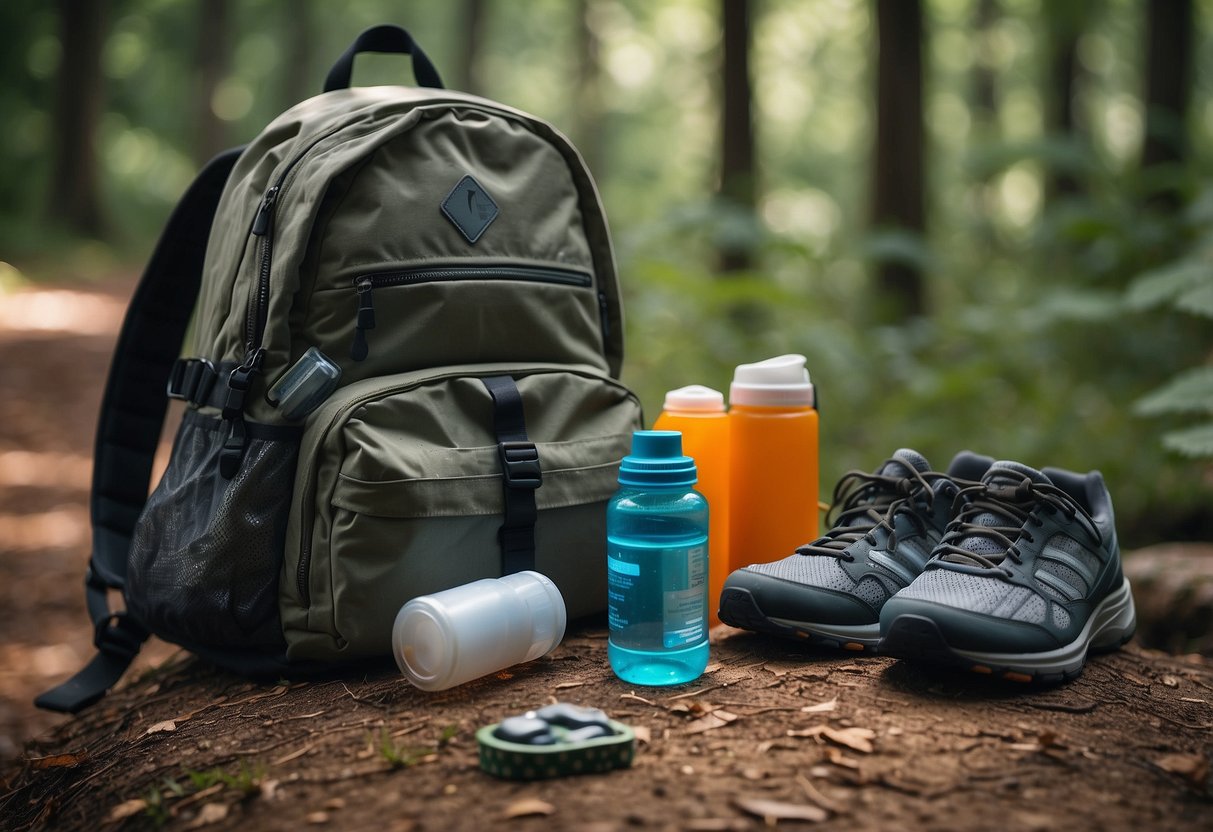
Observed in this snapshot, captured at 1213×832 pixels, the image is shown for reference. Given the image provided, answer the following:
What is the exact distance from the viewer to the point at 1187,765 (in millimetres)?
1522

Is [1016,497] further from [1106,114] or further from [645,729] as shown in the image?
[1106,114]

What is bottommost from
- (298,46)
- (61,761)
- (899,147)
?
(61,761)

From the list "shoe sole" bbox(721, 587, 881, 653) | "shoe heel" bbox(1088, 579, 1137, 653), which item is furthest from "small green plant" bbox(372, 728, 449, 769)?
"shoe heel" bbox(1088, 579, 1137, 653)

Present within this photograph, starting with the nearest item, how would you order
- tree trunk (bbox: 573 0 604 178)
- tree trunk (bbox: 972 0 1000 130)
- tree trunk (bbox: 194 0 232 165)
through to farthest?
tree trunk (bbox: 194 0 232 165)
tree trunk (bbox: 972 0 1000 130)
tree trunk (bbox: 573 0 604 178)

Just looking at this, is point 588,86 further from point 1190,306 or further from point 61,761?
point 61,761

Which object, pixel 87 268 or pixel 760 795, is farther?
pixel 87 268

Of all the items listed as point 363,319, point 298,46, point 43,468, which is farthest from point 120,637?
point 298,46

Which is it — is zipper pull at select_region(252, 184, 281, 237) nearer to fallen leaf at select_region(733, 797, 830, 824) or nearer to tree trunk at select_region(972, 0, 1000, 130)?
fallen leaf at select_region(733, 797, 830, 824)

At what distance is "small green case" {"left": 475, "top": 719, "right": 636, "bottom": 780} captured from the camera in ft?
4.89

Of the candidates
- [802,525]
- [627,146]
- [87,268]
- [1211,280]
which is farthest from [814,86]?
[802,525]

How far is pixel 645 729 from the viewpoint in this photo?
167cm

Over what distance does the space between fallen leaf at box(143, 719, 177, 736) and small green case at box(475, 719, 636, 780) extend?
2.83ft

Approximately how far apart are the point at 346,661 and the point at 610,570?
66 centimetres

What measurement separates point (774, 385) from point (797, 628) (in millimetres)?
625
